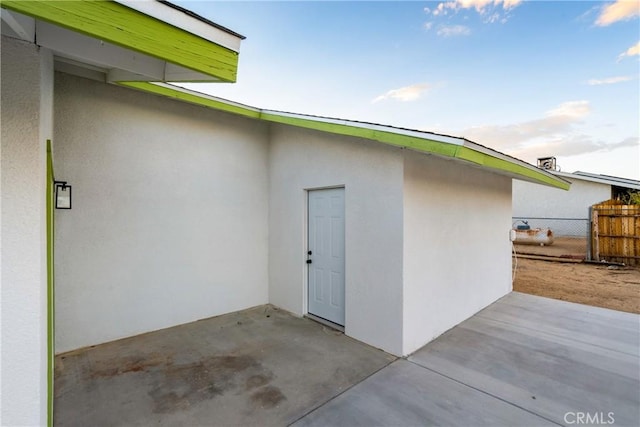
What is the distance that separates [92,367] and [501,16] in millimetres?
9566

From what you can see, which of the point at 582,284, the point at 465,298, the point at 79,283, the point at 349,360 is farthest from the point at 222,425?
the point at 582,284

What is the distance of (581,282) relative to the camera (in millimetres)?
7422

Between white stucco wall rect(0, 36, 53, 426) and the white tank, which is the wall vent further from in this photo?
white stucco wall rect(0, 36, 53, 426)

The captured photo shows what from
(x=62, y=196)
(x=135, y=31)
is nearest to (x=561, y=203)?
(x=135, y=31)

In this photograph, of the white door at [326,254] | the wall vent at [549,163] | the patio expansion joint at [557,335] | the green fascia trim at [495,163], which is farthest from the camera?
the wall vent at [549,163]

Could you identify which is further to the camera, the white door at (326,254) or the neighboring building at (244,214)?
the white door at (326,254)

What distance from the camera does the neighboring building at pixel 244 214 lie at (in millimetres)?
3703

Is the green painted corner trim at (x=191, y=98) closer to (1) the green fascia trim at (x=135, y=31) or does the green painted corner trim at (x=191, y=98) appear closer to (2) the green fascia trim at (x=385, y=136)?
(2) the green fascia trim at (x=385, y=136)

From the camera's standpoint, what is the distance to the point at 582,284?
7.22m

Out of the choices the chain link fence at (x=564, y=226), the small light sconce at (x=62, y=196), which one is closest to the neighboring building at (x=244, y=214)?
the small light sconce at (x=62, y=196)

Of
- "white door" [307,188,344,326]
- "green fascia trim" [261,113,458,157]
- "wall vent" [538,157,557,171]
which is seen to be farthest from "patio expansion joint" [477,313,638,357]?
"wall vent" [538,157,557,171]

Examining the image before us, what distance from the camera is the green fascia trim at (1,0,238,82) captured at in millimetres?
1052

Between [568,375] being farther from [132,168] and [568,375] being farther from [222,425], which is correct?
[132,168]

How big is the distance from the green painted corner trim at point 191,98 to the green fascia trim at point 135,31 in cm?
294
